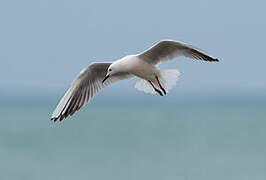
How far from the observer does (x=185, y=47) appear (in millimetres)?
6637

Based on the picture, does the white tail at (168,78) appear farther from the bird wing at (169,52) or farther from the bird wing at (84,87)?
the bird wing at (84,87)

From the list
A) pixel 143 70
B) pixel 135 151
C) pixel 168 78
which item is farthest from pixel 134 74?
pixel 135 151

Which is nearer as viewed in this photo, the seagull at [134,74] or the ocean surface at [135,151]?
the seagull at [134,74]

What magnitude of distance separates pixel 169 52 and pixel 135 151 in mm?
17106

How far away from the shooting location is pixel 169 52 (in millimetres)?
6859

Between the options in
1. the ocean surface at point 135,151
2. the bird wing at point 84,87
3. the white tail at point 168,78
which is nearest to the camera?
the white tail at point 168,78

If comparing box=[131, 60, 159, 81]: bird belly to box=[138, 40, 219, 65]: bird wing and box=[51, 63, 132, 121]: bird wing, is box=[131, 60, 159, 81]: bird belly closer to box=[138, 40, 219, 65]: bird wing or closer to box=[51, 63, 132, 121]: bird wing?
box=[138, 40, 219, 65]: bird wing

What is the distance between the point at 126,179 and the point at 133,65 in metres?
11.4

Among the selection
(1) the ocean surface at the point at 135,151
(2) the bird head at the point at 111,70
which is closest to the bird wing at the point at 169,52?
(2) the bird head at the point at 111,70

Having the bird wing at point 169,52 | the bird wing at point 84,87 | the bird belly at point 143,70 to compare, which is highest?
the bird wing at point 169,52

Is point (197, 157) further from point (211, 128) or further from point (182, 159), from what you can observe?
point (211, 128)

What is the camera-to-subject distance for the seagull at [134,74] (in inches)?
265

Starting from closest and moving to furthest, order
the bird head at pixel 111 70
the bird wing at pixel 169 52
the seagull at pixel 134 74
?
1. the bird wing at pixel 169 52
2. the seagull at pixel 134 74
3. the bird head at pixel 111 70
